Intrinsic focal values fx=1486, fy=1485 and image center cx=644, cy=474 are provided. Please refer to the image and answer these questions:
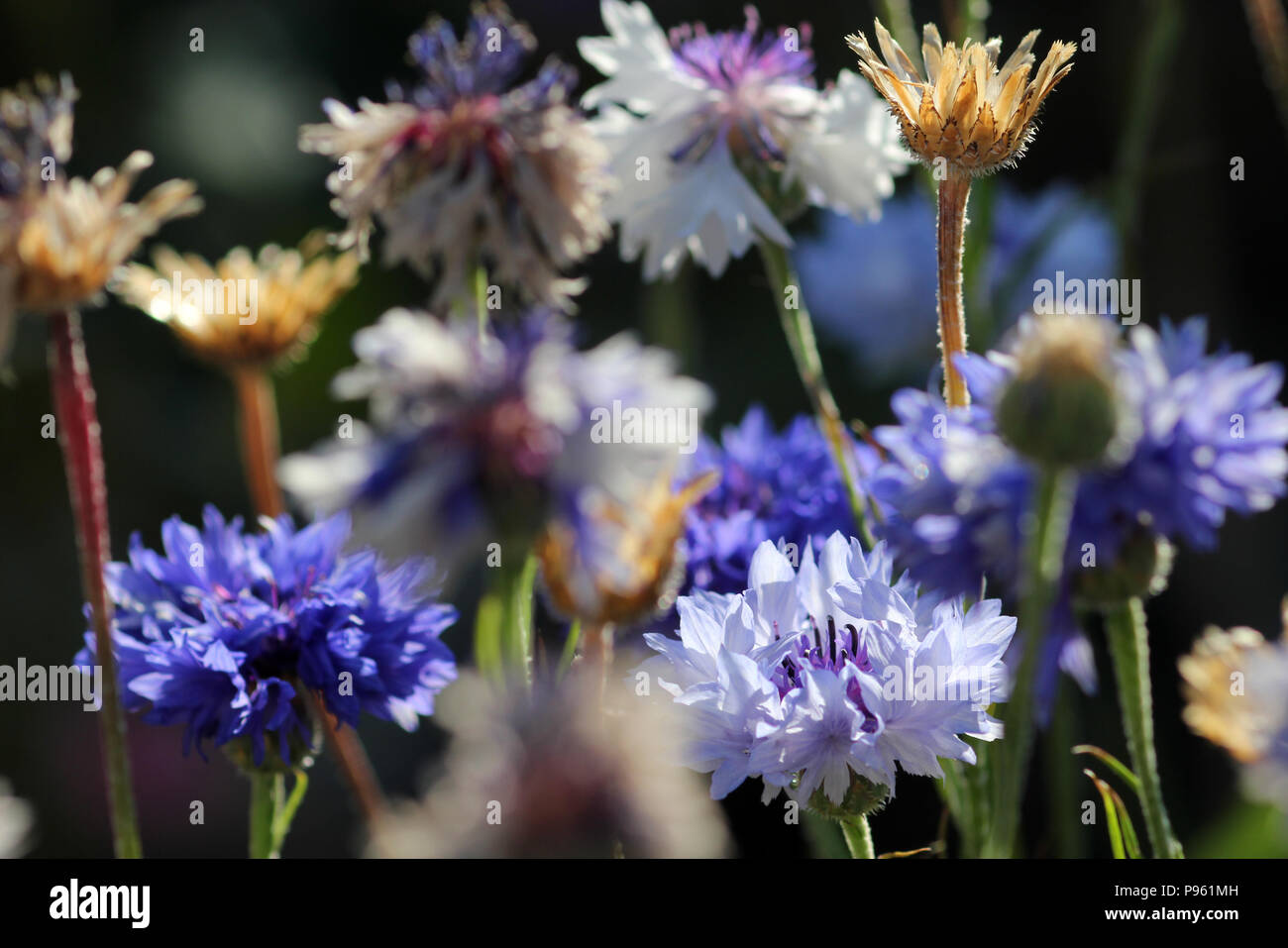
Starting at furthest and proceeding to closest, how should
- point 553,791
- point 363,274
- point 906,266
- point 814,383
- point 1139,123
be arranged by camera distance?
point 363,274 → point 906,266 → point 1139,123 → point 814,383 → point 553,791

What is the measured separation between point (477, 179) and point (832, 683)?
0.51 ft

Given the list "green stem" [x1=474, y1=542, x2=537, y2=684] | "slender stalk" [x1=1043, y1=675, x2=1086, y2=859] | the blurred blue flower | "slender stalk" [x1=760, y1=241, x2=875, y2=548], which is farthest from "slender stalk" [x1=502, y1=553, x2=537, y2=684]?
the blurred blue flower

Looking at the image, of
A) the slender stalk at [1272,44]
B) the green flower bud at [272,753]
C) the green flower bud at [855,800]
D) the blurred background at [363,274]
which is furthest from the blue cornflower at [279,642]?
the blurred background at [363,274]

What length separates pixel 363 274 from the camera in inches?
46.3

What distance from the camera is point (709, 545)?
18.1 inches

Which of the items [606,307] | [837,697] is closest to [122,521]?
[606,307]

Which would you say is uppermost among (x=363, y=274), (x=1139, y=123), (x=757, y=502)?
(x=363, y=274)

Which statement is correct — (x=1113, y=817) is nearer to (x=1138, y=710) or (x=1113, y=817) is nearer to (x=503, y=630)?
(x=1138, y=710)

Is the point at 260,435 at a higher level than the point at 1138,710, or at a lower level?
higher

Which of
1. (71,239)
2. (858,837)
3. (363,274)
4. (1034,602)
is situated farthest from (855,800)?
(363,274)

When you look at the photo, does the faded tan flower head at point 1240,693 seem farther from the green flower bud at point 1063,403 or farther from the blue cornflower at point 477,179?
the blue cornflower at point 477,179

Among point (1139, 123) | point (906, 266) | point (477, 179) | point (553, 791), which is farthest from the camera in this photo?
point (906, 266)

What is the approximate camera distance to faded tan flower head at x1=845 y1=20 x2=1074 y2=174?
39cm

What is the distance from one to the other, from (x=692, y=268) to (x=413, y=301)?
10.2 inches
